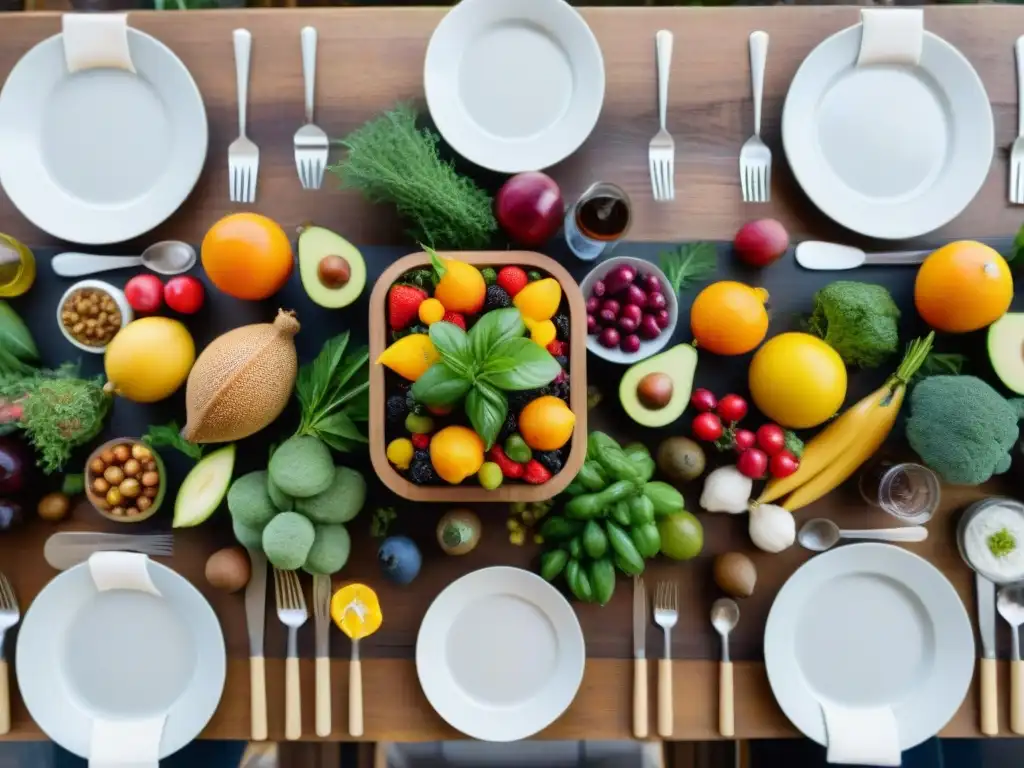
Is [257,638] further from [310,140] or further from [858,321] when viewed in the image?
[858,321]

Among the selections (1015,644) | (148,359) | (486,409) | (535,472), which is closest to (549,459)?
(535,472)

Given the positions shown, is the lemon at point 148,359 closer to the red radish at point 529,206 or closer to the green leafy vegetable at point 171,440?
the green leafy vegetable at point 171,440

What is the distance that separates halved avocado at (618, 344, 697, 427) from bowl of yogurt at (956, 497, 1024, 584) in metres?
0.48

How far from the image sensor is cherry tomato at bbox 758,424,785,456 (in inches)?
38.3

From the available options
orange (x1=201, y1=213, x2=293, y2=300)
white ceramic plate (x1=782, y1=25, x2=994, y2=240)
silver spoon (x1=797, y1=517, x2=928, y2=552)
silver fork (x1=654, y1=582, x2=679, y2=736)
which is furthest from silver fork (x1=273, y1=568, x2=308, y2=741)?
white ceramic plate (x1=782, y1=25, x2=994, y2=240)

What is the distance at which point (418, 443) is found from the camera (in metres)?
0.80

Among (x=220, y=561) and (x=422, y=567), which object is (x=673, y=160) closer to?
(x=422, y=567)

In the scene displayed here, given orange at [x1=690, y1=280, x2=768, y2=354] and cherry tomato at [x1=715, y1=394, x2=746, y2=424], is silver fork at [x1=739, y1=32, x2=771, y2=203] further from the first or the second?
cherry tomato at [x1=715, y1=394, x2=746, y2=424]

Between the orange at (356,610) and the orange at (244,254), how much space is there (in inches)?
17.6

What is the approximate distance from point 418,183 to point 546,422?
0.40 metres

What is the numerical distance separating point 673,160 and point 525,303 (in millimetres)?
445

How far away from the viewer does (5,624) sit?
1.00m

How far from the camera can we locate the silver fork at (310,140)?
1.03 m

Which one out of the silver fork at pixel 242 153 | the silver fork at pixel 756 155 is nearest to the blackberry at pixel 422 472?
the silver fork at pixel 242 153
